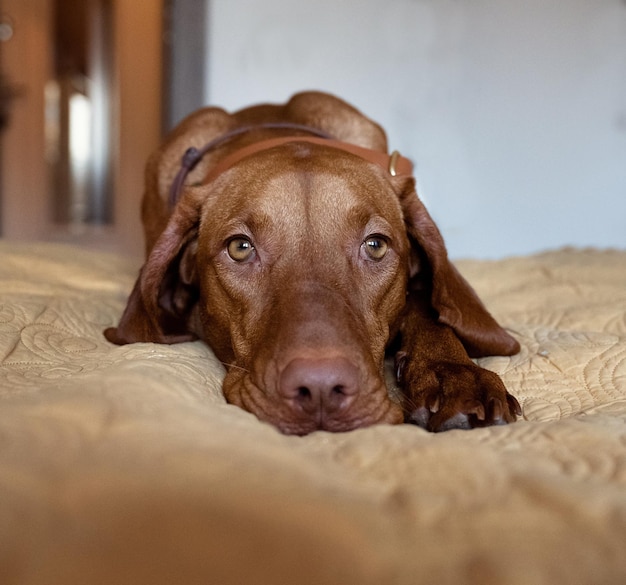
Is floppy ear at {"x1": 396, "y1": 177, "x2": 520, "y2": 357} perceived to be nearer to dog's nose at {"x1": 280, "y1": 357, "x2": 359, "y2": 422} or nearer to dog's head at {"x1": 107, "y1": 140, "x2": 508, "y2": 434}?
dog's head at {"x1": 107, "y1": 140, "x2": 508, "y2": 434}

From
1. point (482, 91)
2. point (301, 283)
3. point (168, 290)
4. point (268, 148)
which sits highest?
point (268, 148)

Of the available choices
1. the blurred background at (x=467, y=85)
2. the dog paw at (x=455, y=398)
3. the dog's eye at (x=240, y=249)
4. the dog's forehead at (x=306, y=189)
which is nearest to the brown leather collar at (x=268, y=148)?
the dog's forehead at (x=306, y=189)

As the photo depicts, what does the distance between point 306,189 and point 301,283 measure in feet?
1.05

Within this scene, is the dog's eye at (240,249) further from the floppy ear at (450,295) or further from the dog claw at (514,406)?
the dog claw at (514,406)

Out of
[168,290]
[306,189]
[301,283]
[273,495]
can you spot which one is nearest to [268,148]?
[306,189]

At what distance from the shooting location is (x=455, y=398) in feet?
4.46

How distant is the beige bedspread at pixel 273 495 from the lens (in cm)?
71

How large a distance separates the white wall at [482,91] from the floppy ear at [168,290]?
9.25 feet

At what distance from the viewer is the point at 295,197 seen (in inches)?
68.0

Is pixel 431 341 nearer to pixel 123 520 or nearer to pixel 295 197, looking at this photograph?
pixel 295 197

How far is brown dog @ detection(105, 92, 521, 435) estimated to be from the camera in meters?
1.30

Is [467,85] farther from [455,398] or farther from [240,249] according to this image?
[455,398]

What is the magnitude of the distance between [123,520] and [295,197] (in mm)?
1099

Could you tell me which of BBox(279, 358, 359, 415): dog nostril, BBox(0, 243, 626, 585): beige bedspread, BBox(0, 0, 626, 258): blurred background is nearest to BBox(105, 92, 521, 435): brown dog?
BBox(279, 358, 359, 415): dog nostril
